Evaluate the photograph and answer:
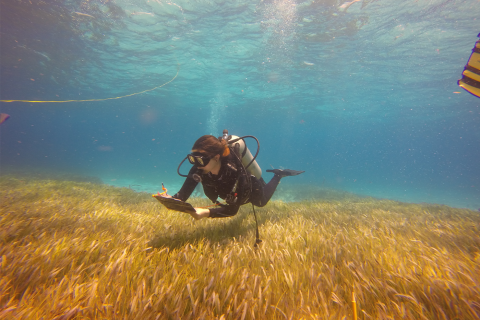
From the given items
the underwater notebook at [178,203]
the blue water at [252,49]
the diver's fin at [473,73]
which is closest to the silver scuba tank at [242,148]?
the underwater notebook at [178,203]

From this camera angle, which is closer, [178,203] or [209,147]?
[178,203]

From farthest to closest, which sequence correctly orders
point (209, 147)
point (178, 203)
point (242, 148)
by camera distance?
point (242, 148), point (209, 147), point (178, 203)

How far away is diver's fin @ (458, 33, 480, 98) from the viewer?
11.5ft

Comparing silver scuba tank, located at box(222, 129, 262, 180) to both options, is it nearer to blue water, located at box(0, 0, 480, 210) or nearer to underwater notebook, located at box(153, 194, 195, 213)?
underwater notebook, located at box(153, 194, 195, 213)

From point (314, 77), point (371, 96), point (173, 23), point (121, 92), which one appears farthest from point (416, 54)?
point (121, 92)

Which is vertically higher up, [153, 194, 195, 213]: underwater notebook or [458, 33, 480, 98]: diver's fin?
[458, 33, 480, 98]: diver's fin

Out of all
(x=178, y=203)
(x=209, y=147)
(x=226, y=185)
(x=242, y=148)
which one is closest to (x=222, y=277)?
(x=178, y=203)

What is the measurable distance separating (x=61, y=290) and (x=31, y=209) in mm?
3167

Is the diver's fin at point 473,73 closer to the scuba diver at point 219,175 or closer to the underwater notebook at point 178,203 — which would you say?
the scuba diver at point 219,175

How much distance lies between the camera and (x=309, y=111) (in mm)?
37906

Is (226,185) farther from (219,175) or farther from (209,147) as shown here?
(209,147)

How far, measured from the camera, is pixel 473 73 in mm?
3715

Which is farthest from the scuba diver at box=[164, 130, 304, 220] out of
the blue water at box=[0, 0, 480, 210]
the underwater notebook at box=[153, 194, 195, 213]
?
the blue water at box=[0, 0, 480, 210]

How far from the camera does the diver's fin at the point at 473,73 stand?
3.50 metres
